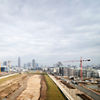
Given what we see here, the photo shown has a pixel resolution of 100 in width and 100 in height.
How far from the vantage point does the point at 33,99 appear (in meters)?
24.9

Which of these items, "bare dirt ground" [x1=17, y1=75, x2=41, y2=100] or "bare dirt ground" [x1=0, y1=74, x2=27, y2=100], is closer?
"bare dirt ground" [x1=17, y1=75, x2=41, y2=100]

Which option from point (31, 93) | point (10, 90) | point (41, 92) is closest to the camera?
point (31, 93)

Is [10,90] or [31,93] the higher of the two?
[31,93]

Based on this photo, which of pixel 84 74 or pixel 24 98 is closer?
pixel 24 98

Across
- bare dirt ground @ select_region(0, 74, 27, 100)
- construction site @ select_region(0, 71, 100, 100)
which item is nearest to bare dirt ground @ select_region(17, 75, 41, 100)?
construction site @ select_region(0, 71, 100, 100)

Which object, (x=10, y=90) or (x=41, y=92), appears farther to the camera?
(x=10, y=90)

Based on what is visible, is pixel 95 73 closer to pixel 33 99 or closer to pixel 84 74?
pixel 84 74

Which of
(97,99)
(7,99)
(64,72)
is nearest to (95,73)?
(64,72)

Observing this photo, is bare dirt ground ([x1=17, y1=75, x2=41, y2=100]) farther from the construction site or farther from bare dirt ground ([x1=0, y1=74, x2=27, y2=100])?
bare dirt ground ([x1=0, y1=74, x2=27, y2=100])

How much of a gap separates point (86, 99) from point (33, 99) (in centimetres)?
1252

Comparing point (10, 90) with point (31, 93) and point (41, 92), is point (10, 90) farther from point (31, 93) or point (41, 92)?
point (41, 92)

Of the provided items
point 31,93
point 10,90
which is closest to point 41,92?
point 31,93

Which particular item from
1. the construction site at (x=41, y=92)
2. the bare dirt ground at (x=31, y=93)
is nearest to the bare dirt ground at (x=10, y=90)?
the construction site at (x=41, y=92)

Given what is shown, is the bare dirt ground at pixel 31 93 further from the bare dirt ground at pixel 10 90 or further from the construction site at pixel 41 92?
the bare dirt ground at pixel 10 90
